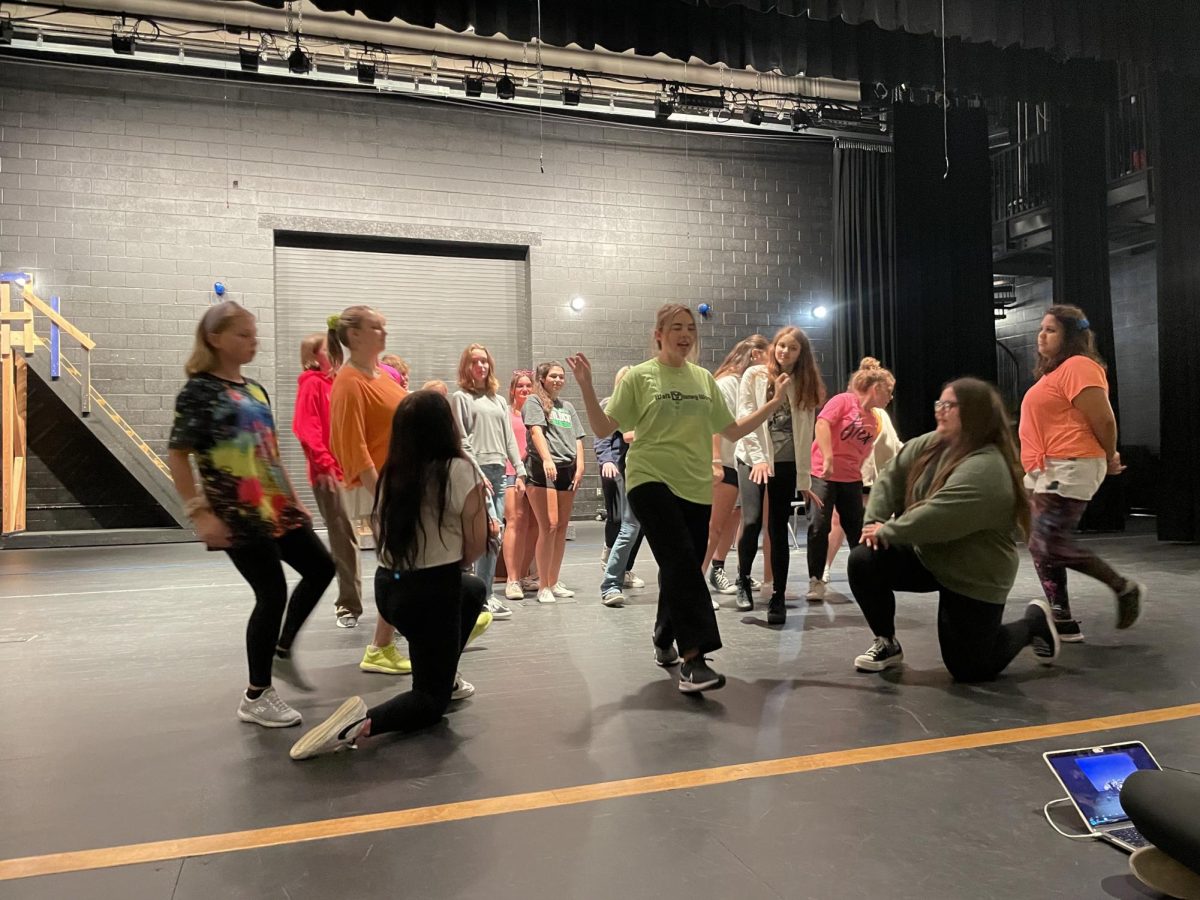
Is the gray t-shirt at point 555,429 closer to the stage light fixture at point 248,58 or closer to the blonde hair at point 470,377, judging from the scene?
the blonde hair at point 470,377

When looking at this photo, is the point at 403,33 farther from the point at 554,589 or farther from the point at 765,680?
the point at 765,680

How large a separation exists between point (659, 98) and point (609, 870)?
30.8ft

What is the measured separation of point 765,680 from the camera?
10.4 feet

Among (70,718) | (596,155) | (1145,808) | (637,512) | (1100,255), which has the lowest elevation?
(70,718)

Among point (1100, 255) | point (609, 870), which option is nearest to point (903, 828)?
point (609, 870)

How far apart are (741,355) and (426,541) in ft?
9.53

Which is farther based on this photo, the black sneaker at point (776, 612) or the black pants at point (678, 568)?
the black sneaker at point (776, 612)

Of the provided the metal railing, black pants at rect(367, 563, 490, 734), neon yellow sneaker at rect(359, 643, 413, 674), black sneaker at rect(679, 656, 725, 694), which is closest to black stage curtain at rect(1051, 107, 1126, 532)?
the metal railing

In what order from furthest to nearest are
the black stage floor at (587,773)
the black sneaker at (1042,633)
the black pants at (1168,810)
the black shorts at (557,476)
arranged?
the black shorts at (557,476) → the black sneaker at (1042,633) → the black stage floor at (587,773) → the black pants at (1168,810)

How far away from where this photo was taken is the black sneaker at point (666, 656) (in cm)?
333

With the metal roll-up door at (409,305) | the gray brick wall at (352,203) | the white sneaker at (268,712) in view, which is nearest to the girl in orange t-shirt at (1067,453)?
the white sneaker at (268,712)

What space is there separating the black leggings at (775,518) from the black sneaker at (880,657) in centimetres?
96

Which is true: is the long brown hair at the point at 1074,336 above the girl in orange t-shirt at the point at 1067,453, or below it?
above

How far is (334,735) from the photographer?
2393 mm
